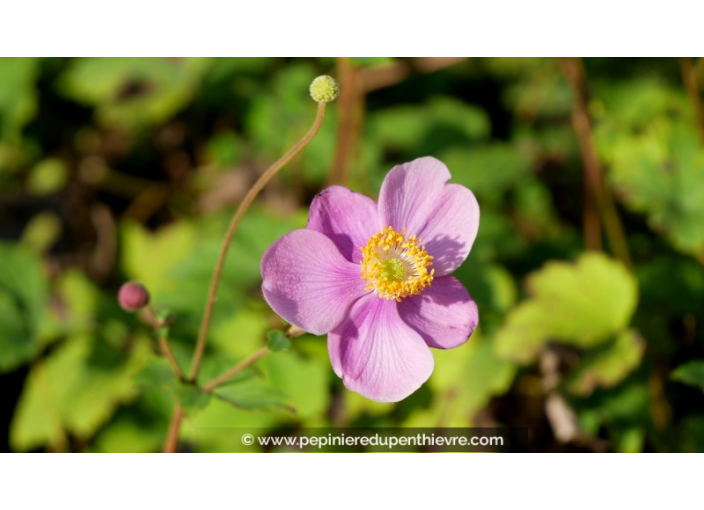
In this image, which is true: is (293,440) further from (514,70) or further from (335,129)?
(514,70)

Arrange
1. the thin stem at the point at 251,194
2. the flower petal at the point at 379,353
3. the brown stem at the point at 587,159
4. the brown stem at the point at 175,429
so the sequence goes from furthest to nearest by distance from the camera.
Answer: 1. the brown stem at the point at 587,159
2. the brown stem at the point at 175,429
3. the flower petal at the point at 379,353
4. the thin stem at the point at 251,194

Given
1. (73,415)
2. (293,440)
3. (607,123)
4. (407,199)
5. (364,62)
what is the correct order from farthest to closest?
(607,123)
(73,415)
(293,440)
(364,62)
(407,199)

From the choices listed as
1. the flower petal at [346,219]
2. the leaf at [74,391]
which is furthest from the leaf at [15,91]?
the flower petal at [346,219]

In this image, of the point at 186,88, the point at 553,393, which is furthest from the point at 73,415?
the point at 553,393

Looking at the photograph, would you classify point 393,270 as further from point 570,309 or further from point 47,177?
point 47,177

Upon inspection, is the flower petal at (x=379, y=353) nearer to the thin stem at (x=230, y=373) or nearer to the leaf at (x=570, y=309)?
the thin stem at (x=230, y=373)

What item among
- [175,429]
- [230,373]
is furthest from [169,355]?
[175,429]

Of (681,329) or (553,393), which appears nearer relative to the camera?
(553,393)
